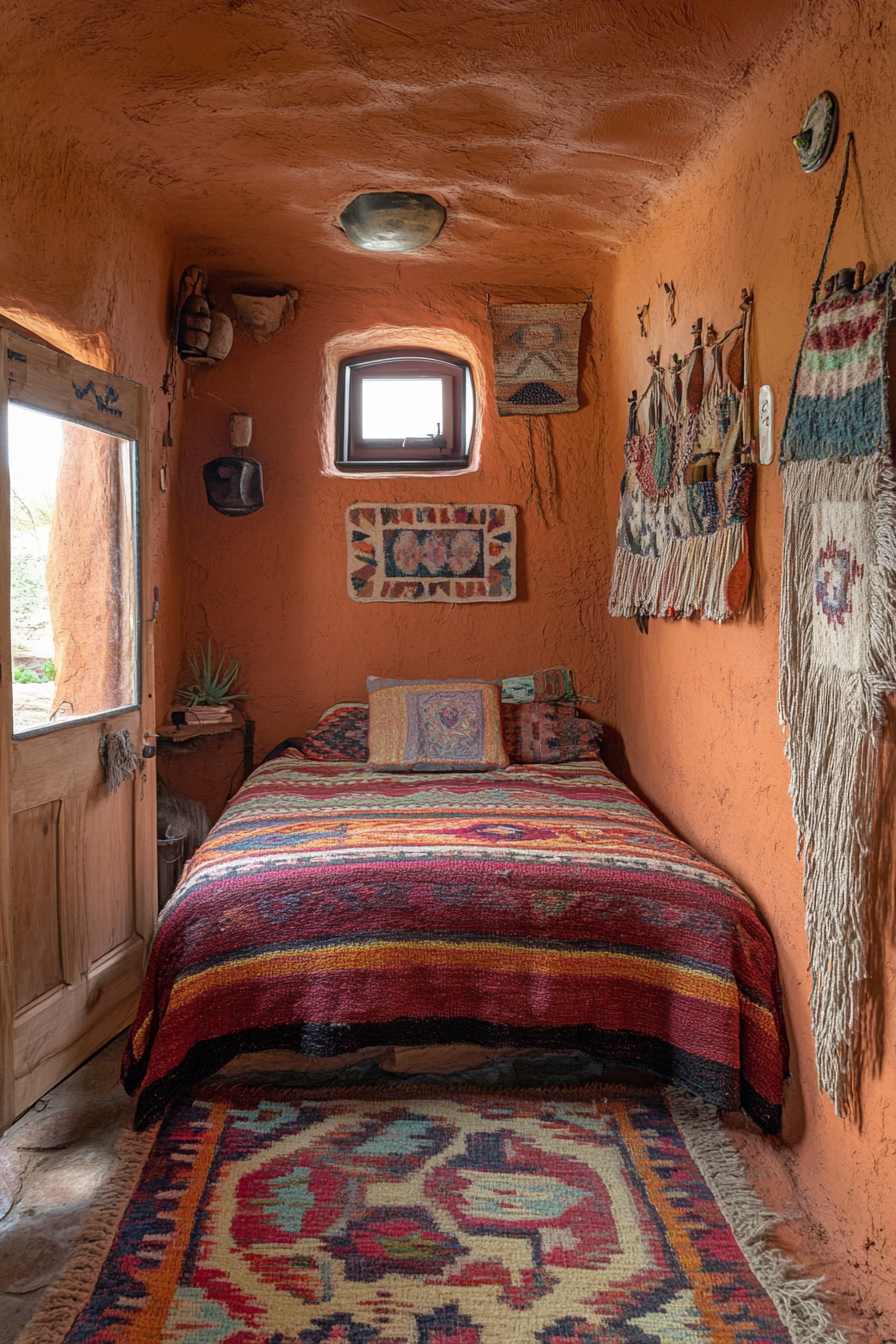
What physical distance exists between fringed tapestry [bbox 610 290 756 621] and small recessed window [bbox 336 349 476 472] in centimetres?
96

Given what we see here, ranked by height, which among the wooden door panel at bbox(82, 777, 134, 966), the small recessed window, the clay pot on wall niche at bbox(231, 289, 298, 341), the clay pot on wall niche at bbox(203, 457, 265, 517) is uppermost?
the clay pot on wall niche at bbox(231, 289, 298, 341)

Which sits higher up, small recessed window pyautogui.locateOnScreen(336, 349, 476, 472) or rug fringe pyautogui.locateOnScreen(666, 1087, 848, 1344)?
small recessed window pyautogui.locateOnScreen(336, 349, 476, 472)

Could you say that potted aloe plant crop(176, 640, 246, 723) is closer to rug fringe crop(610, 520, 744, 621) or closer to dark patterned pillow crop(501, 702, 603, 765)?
dark patterned pillow crop(501, 702, 603, 765)

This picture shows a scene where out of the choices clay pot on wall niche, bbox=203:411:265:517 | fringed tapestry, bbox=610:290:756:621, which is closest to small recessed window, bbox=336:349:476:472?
clay pot on wall niche, bbox=203:411:265:517

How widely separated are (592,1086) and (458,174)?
2679 mm

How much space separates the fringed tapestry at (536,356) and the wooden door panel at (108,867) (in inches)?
90.1

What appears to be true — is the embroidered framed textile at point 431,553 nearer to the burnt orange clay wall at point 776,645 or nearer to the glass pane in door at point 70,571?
the burnt orange clay wall at point 776,645

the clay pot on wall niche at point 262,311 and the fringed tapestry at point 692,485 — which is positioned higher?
the clay pot on wall niche at point 262,311

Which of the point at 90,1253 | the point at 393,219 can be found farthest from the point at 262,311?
the point at 90,1253

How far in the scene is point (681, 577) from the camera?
2859 millimetres

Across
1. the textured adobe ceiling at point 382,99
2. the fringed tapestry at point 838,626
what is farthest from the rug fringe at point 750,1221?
the textured adobe ceiling at point 382,99

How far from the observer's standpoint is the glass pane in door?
236cm

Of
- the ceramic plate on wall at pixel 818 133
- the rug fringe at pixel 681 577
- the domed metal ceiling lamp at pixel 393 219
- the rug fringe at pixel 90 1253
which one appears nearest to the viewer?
the rug fringe at pixel 90 1253

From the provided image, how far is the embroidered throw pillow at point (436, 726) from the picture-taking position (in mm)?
3633
